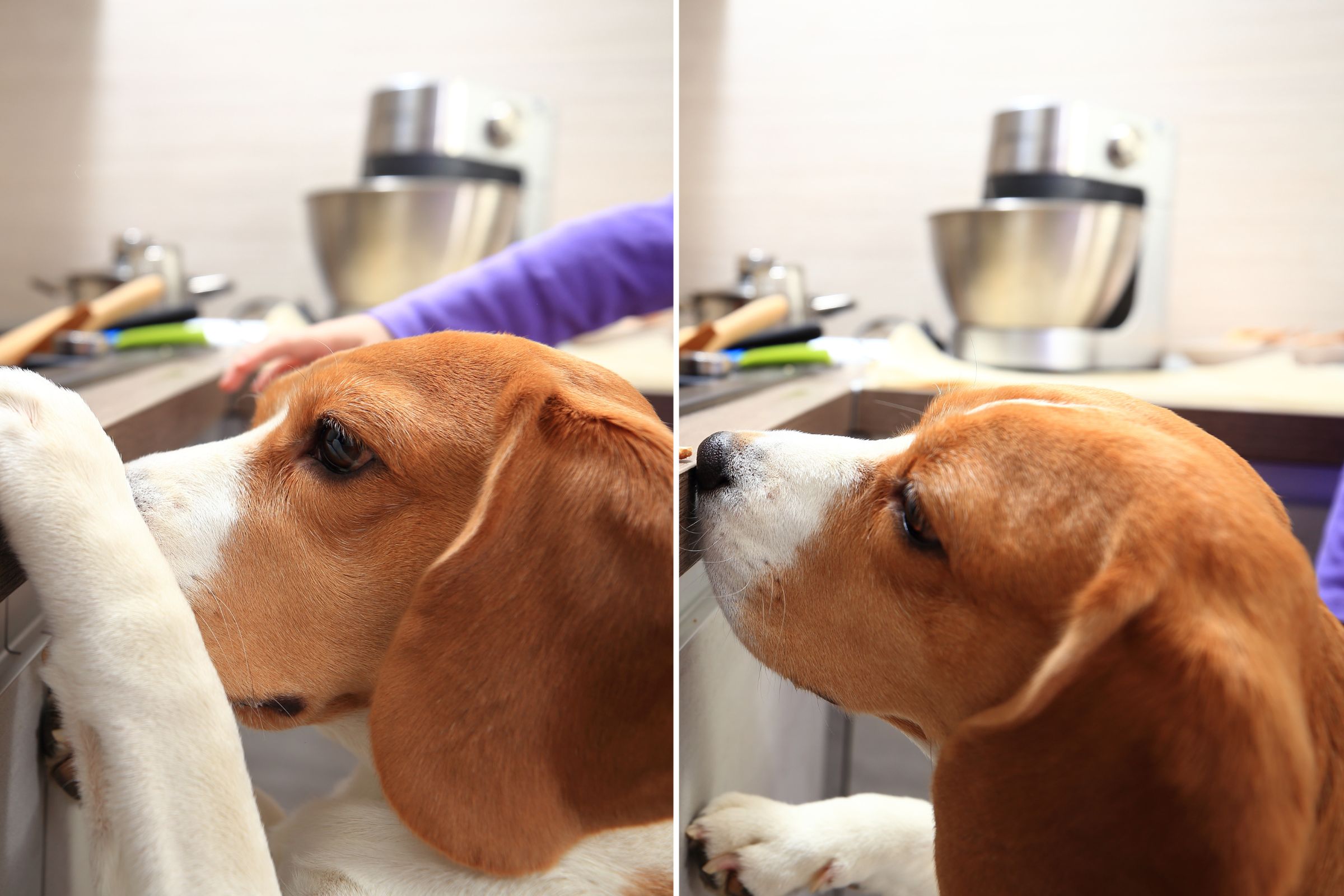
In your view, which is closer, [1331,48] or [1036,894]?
[1036,894]

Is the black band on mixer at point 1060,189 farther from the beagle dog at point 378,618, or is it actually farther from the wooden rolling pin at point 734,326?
the beagle dog at point 378,618

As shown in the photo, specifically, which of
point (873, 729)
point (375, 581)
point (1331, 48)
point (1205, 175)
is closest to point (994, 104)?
point (1205, 175)

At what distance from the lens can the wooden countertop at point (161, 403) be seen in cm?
46

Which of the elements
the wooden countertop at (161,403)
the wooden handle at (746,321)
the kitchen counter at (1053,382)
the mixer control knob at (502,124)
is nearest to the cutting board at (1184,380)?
the kitchen counter at (1053,382)

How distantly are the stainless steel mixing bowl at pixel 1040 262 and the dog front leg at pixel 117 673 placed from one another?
672mm

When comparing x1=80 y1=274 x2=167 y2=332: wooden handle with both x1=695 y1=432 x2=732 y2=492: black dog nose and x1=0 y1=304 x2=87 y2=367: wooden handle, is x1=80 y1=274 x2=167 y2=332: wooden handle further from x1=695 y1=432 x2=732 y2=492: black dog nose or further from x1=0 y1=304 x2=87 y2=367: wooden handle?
x1=695 y1=432 x2=732 y2=492: black dog nose

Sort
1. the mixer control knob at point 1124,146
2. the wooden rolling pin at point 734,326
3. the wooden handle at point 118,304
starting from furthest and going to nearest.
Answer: the mixer control knob at point 1124,146
the wooden rolling pin at point 734,326
the wooden handle at point 118,304

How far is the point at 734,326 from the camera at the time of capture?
0.77 m

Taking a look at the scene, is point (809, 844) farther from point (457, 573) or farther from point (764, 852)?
point (457, 573)

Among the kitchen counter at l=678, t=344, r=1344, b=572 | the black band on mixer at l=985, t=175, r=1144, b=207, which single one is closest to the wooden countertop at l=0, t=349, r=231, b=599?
the kitchen counter at l=678, t=344, r=1344, b=572

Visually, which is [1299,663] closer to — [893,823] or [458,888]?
[893,823]

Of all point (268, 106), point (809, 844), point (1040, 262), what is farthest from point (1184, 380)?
point (268, 106)

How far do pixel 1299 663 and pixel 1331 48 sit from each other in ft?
2.41

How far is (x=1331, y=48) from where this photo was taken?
35.3 inches
